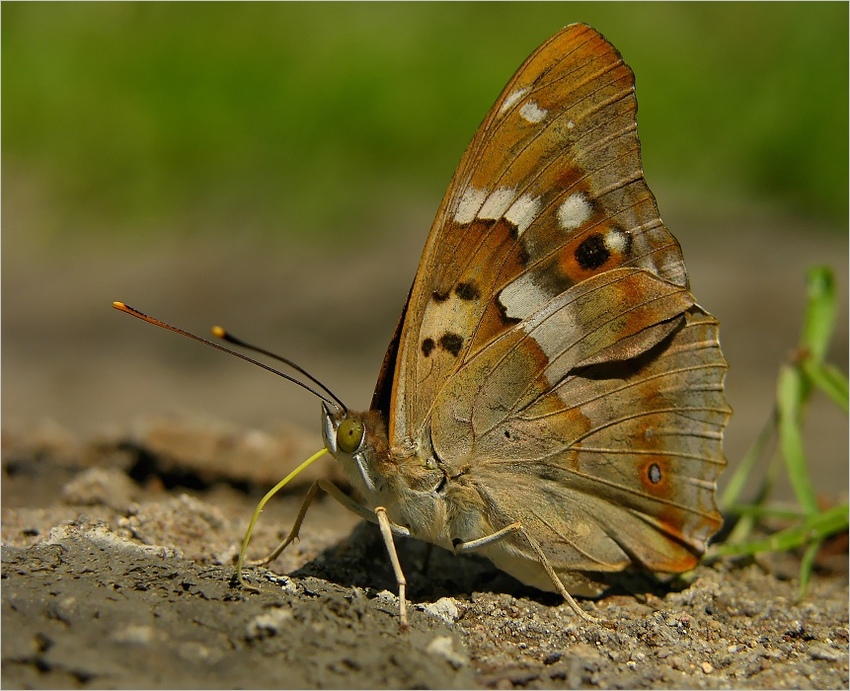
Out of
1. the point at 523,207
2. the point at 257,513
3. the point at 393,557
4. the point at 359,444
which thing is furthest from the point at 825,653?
the point at 257,513

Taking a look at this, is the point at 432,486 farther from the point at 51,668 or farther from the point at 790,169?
the point at 790,169

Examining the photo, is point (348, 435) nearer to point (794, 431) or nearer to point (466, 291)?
point (466, 291)

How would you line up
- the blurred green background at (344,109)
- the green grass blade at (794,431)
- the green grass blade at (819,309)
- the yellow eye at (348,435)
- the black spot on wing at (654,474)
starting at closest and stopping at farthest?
1. the yellow eye at (348,435)
2. the black spot on wing at (654,474)
3. the green grass blade at (794,431)
4. the green grass blade at (819,309)
5. the blurred green background at (344,109)

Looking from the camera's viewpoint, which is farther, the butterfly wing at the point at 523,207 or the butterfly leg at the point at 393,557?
the butterfly wing at the point at 523,207

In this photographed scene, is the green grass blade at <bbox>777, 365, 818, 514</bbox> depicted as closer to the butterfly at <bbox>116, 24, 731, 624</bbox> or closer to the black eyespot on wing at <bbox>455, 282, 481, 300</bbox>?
the butterfly at <bbox>116, 24, 731, 624</bbox>

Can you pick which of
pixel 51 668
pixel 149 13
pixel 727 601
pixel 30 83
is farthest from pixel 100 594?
pixel 149 13

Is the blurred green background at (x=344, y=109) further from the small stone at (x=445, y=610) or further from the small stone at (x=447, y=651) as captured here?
the small stone at (x=447, y=651)

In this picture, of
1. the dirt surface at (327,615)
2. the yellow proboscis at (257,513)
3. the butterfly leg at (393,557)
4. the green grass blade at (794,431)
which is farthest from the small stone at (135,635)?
the green grass blade at (794,431)
